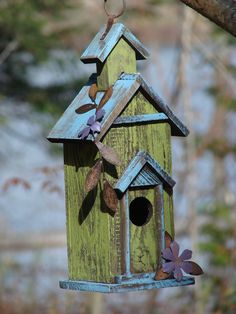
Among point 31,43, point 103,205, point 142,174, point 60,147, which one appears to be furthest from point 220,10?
point 60,147

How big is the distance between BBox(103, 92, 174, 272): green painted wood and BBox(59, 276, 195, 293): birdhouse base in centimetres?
8

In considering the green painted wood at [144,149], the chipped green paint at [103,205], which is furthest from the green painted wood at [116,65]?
the green painted wood at [144,149]

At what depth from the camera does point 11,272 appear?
26.5 feet

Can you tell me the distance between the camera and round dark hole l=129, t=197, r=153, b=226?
2932mm

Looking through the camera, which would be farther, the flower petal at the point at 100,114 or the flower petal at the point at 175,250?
the flower petal at the point at 175,250

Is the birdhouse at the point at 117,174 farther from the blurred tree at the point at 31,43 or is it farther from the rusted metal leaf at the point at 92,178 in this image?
the blurred tree at the point at 31,43

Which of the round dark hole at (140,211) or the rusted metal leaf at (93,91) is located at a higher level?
the rusted metal leaf at (93,91)

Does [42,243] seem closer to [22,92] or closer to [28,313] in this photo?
[28,313]

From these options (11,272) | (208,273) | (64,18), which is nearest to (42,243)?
(11,272)

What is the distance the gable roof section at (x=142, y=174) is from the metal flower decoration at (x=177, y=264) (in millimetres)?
227

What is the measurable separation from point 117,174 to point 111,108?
0.71ft

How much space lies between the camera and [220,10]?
2574mm

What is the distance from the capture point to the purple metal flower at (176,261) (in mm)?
2801

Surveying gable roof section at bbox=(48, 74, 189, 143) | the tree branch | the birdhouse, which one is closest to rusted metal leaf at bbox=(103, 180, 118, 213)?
the birdhouse
